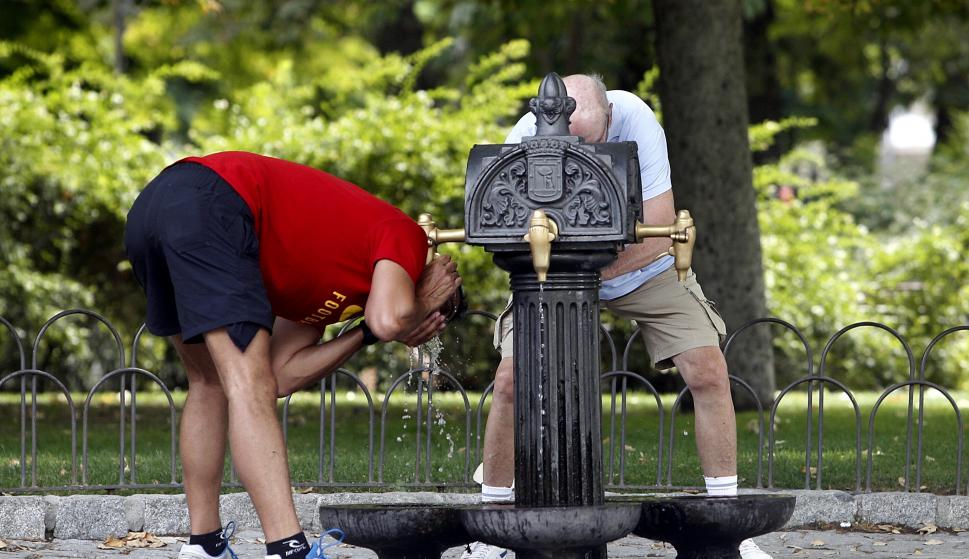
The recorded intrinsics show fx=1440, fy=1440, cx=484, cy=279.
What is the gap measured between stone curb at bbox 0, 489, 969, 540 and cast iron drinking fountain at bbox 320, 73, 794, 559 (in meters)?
1.65

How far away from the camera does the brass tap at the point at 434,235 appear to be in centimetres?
421

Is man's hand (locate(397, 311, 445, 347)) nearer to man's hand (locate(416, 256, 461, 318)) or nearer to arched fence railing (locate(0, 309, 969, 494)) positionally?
man's hand (locate(416, 256, 461, 318))

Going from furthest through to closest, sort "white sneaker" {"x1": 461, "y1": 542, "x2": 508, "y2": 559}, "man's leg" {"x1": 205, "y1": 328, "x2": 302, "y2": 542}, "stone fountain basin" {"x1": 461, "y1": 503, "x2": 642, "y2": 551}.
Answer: "white sneaker" {"x1": 461, "y1": 542, "x2": 508, "y2": 559}
"man's leg" {"x1": 205, "y1": 328, "x2": 302, "y2": 542}
"stone fountain basin" {"x1": 461, "y1": 503, "x2": 642, "y2": 551}

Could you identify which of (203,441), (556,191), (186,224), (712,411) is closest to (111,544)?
(203,441)

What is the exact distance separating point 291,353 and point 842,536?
281 centimetres

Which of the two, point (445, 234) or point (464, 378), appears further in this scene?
point (464, 378)

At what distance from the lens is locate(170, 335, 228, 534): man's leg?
455cm

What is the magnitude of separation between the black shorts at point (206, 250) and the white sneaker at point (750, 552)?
1.84m

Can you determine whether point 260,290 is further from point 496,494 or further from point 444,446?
point 444,446

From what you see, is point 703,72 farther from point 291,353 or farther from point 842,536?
point 291,353

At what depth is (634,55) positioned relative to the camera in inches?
708

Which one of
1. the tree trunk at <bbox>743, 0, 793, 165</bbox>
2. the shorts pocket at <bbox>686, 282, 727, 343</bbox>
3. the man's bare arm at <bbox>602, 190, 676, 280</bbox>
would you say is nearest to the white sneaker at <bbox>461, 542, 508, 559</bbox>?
the man's bare arm at <bbox>602, 190, 676, 280</bbox>

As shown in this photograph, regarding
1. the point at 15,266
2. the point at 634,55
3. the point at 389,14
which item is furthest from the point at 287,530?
the point at 634,55

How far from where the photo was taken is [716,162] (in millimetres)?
9703
